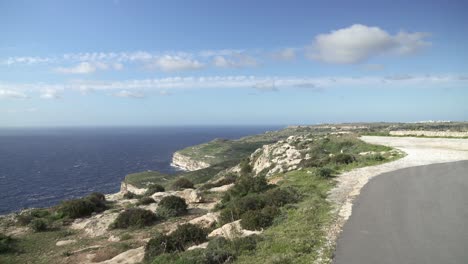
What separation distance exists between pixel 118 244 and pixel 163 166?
138107mm

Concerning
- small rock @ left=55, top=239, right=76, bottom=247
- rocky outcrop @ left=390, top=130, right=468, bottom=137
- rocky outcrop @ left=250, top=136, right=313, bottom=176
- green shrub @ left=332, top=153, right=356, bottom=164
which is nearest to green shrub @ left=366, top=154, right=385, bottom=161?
green shrub @ left=332, top=153, right=356, bottom=164

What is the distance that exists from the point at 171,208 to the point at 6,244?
31.8ft

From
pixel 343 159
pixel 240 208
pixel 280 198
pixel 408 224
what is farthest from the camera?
pixel 343 159

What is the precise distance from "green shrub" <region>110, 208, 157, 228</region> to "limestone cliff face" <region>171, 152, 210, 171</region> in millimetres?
118921

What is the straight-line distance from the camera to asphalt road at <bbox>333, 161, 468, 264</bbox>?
8391mm

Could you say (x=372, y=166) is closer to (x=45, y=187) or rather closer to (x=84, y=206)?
(x=84, y=206)

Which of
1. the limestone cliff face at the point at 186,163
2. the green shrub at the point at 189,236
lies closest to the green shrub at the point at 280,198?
the green shrub at the point at 189,236

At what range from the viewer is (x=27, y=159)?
162m

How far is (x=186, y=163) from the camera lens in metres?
152

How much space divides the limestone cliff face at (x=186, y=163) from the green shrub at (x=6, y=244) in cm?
12047

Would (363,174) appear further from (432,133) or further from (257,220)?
(432,133)

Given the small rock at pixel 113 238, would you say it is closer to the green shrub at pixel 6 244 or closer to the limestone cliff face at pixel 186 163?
the green shrub at pixel 6 244

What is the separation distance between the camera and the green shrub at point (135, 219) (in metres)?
19.3

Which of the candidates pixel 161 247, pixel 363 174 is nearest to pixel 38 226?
pixel 161 247
